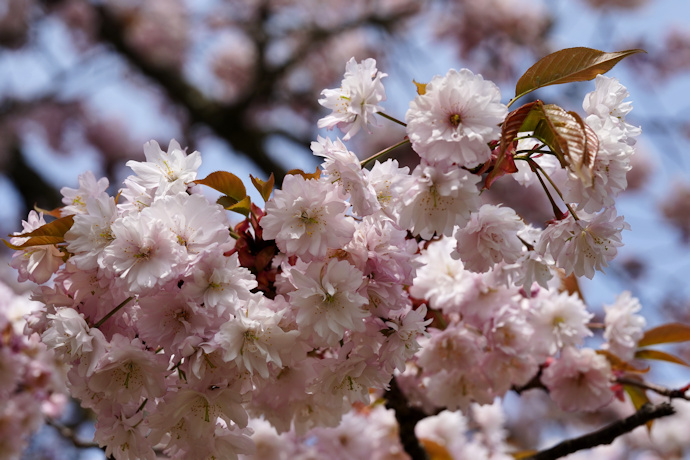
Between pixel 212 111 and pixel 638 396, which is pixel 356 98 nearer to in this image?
pixel 638 396

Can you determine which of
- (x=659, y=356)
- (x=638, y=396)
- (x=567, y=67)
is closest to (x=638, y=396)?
(x=638, y=396)

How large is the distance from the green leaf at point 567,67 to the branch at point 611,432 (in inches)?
27.8

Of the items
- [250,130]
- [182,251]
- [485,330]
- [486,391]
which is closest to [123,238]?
[182,251]

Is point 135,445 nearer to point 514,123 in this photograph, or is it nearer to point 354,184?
point 354,184

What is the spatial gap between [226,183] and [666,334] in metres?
1.00

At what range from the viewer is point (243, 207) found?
871 millimetres

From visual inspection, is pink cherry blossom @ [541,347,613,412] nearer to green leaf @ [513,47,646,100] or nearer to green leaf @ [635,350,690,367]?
green leaf @ [635,350,690,367]

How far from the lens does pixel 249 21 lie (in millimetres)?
5312

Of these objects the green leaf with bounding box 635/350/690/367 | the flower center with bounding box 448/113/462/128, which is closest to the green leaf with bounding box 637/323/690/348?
the green leaf with bounding box 635/350/690/367

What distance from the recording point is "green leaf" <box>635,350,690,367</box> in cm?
131

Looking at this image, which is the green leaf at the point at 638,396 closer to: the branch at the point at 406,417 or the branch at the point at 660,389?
the branch at the point at 660,389

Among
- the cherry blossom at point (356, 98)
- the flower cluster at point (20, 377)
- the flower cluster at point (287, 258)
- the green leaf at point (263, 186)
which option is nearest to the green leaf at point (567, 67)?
the flower cluster at point (287, 258)

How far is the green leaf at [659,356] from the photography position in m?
1.31

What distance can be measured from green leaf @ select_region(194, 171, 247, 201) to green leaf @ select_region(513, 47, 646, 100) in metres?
0.39
